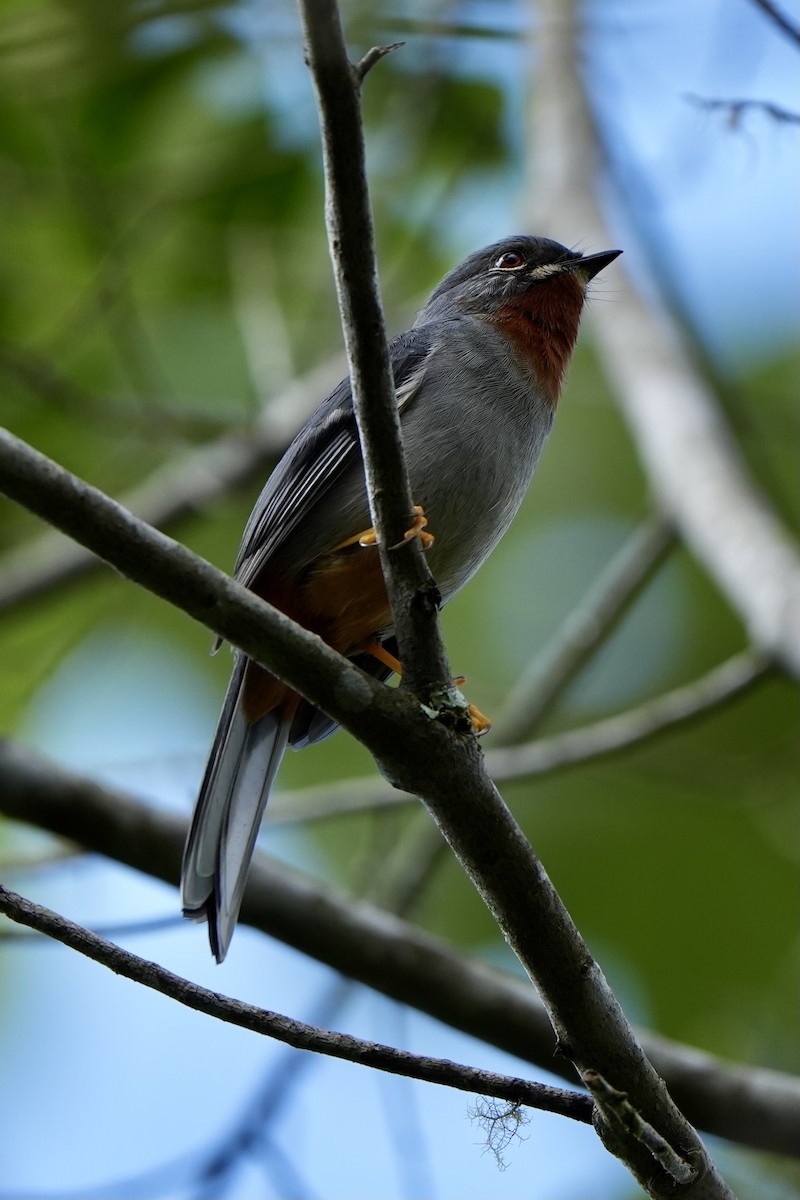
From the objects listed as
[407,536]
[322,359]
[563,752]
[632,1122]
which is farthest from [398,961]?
[322,359]

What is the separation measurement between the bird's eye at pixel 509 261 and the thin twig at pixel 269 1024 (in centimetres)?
341

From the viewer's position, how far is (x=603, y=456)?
8703 millimetres

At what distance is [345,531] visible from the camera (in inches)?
160

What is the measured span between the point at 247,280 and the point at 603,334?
90.7 inches

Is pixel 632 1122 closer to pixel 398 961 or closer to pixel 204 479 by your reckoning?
pixel 398 961

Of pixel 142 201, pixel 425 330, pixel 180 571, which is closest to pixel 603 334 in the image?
pixel 425 330

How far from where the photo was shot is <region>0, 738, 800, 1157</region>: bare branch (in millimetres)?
3877

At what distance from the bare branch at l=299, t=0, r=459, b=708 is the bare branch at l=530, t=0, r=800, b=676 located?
1881 millimetres

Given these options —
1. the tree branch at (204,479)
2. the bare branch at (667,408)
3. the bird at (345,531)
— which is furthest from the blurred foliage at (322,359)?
the bird at (345,531)

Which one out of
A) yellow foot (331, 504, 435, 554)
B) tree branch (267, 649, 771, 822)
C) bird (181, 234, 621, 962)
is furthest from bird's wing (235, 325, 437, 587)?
tree branch (267, 649, 771, 822)

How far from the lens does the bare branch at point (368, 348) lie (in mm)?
2391

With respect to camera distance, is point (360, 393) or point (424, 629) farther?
point (424, 629)

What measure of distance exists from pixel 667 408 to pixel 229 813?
2834mm

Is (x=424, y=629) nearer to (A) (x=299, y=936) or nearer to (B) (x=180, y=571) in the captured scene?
(B) (x=180, y=571)
